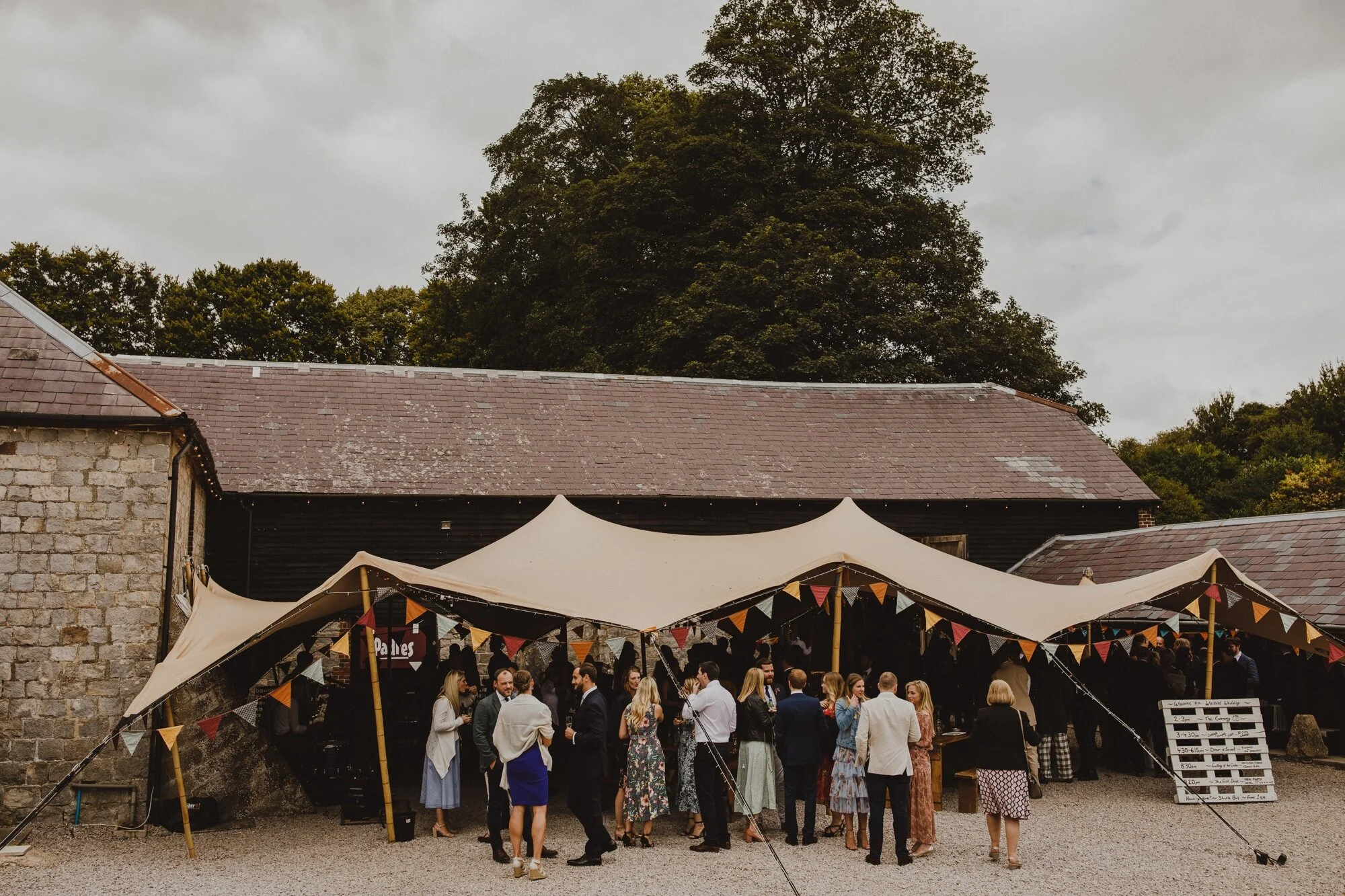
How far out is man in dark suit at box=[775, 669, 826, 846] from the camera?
8578mm

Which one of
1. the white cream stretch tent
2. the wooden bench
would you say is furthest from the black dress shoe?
the wooden bench

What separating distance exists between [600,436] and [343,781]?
28.8ft

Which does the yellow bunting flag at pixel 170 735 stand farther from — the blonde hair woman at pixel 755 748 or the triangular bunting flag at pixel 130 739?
the blonde hair woman at pixel 755 748

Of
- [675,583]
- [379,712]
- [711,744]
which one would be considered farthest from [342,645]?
[675,583]

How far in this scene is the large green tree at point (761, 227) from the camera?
24859 millimetres

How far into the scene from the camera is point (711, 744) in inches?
337

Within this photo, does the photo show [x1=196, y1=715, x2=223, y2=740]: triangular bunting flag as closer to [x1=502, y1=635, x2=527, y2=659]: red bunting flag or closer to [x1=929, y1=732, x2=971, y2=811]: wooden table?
[x1=502, y1=635, x2=527, y2=659]: red bunting flag

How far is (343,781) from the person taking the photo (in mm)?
10805

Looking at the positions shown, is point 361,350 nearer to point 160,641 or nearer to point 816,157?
point 816,157

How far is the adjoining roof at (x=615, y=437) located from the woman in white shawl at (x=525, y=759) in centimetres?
886

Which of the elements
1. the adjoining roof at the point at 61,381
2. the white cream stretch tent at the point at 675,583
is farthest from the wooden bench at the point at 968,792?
the adjoining roof at the point at 61,381

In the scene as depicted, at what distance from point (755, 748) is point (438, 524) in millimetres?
9023

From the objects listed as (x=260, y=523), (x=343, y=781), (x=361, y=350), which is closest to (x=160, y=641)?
(x=343, y=781)

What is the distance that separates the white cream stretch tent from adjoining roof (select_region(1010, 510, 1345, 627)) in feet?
5.54
